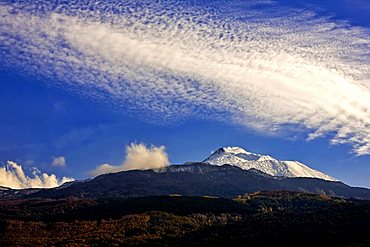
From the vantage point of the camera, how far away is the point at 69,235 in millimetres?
184625

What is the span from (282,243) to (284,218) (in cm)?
4029

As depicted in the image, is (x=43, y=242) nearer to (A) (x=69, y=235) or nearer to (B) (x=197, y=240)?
(A) (x=69, y=235)

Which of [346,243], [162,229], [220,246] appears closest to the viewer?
[346,243]

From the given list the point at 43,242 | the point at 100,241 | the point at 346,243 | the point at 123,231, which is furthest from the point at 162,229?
the point at 346,243

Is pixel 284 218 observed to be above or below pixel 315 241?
above

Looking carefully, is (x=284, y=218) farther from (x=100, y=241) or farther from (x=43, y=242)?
(x=43, y=242)

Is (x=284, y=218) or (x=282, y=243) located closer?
(x=282, y=243)

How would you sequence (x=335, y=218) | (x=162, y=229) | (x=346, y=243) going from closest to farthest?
(x=346, y=243)
(x=335, y=218)
(x=162, y=229)

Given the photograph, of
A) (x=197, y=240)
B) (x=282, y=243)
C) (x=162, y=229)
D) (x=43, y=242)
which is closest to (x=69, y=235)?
(x=43, y=242)

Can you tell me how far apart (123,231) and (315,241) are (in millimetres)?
71074

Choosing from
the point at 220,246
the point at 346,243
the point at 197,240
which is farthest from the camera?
the point at 197,240

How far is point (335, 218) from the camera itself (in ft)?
594

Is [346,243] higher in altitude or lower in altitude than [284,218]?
lower

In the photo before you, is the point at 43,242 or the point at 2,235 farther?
the point at 2,235
